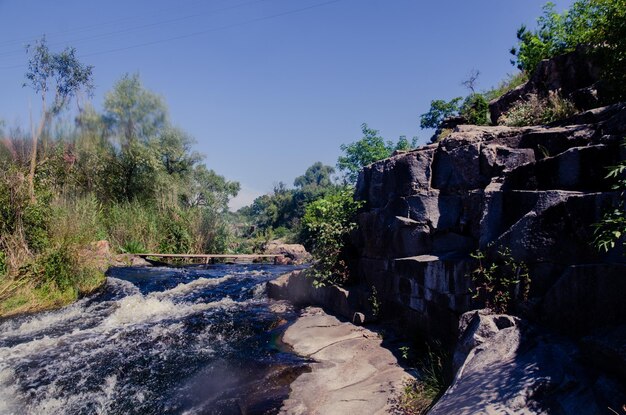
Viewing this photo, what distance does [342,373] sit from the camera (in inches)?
162

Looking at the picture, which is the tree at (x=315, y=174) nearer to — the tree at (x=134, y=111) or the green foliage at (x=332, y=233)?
the tree at (x=134, y=111)

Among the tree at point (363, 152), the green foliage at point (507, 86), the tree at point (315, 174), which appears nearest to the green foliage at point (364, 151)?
the tree at point (363, 152)

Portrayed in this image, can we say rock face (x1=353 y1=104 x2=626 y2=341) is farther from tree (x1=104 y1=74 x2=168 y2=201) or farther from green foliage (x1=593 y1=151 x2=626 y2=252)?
tree (x1=104 y1=74 x2=168 y2=201)

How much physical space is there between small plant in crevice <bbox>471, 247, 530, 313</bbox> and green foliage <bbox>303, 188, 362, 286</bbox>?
2639mm

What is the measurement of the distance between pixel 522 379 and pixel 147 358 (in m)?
4.35

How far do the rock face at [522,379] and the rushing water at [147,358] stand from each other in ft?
5.98

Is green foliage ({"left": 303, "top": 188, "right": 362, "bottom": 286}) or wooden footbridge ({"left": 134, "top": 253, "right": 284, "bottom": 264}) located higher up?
green foliage ({"left": 303, "top": 188, "right": 362, "bottom": 286})

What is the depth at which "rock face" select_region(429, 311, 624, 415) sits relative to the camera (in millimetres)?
2238

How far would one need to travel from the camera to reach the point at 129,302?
7.81 meters

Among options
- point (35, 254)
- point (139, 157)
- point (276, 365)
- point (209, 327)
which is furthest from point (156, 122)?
point (276, 365)

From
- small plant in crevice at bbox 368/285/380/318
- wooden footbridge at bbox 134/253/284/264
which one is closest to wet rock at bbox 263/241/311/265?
wooden footbridge at bbox 134/253/284/264

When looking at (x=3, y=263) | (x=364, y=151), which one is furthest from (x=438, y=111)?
(x=3, y=263)

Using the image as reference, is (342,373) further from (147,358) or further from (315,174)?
(315,174)

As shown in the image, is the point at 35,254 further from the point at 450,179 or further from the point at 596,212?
the point at 596,212
